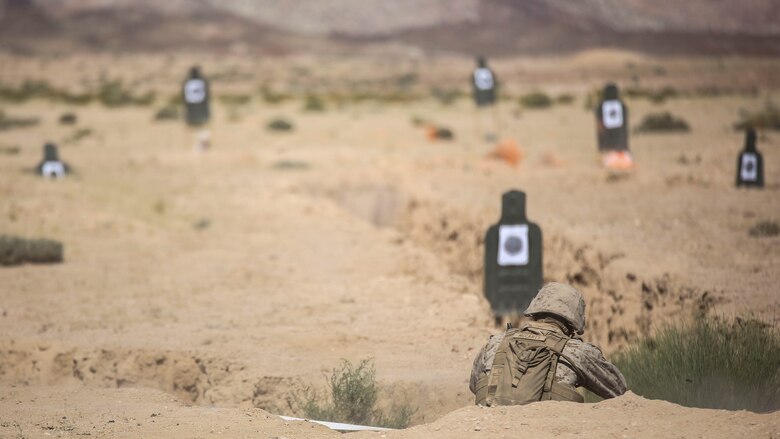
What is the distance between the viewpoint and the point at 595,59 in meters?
80.1

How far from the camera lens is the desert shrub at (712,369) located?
22.0 feet

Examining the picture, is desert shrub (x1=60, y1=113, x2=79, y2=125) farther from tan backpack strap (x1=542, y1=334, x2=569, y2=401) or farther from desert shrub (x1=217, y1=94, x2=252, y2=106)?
tan backpack strap (x1=542, y1=334, x2=569, y2=401)

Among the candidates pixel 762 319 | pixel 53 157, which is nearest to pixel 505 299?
pixel 762 319

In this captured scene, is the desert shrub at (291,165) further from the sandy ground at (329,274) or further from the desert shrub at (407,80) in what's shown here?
the desert shrub at (407,80)

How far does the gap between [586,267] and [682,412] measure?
5690 mm

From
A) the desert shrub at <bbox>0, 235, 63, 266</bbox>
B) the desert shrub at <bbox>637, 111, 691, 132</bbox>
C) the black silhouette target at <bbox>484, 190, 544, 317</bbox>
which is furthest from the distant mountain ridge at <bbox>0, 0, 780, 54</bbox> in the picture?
the black silhouette target at <bbox>484, 190, 544, 317</bbox>

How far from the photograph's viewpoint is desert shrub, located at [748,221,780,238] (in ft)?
40.2

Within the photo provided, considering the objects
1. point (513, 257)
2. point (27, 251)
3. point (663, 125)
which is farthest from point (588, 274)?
point (663, 125)

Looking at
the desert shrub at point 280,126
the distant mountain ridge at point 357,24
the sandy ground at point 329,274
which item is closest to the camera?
the sandy ground at point 329,274

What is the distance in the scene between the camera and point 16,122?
32.2m

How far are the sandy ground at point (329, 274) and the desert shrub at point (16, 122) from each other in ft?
28.4

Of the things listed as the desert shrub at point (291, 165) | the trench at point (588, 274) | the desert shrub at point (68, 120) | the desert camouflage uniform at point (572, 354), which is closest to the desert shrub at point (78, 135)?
the desert shrub at point (68, 120)

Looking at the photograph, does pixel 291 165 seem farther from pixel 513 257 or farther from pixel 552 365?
pixel 552 365

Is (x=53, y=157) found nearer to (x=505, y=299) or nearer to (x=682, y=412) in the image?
(x=505, y=299)
